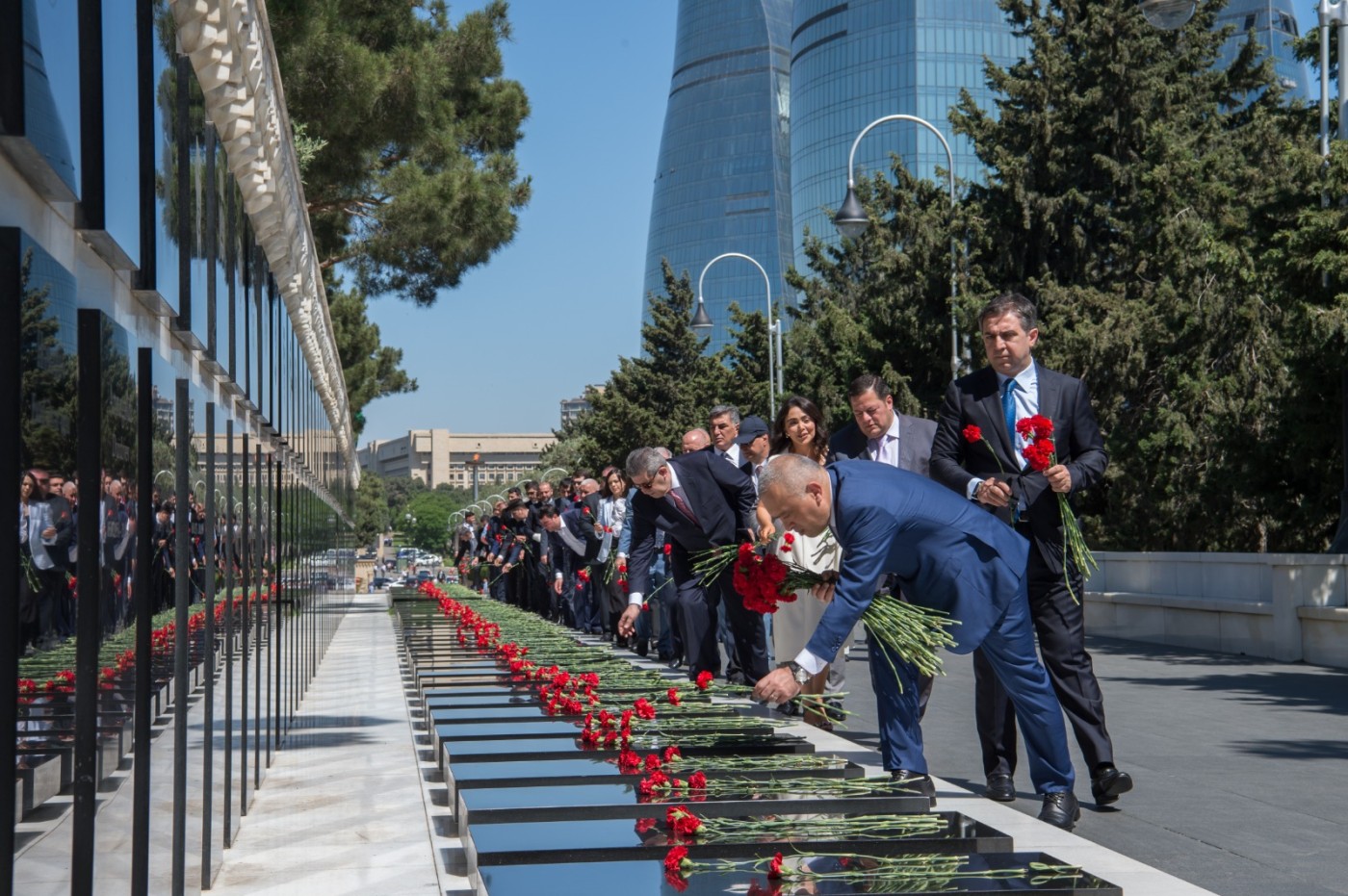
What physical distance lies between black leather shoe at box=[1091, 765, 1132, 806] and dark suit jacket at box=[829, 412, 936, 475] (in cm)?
213

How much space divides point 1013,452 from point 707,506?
4373 mm

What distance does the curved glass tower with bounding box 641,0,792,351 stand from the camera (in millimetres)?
158500

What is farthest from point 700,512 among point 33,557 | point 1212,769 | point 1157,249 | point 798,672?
point 1157,249

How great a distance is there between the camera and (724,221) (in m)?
159

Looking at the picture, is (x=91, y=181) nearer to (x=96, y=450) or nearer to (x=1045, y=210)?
(x=96, y=450)

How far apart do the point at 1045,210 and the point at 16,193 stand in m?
34.9

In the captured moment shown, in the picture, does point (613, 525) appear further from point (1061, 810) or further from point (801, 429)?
point (1061, 810)

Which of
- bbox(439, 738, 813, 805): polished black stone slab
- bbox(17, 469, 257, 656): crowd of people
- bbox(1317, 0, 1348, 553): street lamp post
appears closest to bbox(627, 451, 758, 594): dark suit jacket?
bbox(439, 738, 813, 805): polished black stone slab

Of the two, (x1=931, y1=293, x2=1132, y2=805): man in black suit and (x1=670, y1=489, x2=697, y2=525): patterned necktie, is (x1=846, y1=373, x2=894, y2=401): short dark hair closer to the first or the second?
(x1=931, y1=293, x2=1132, y2=805): man in black suit

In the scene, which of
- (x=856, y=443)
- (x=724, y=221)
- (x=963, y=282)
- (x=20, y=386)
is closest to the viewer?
(x=20, y=386)

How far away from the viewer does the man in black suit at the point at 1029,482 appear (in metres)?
7.35

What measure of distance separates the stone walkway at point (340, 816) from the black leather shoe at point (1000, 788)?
252 cm

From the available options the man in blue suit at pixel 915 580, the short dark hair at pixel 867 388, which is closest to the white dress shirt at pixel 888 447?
the short dark hair at pixel 867 388

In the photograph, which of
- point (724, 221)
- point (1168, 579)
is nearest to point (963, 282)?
point (1168, 579)
